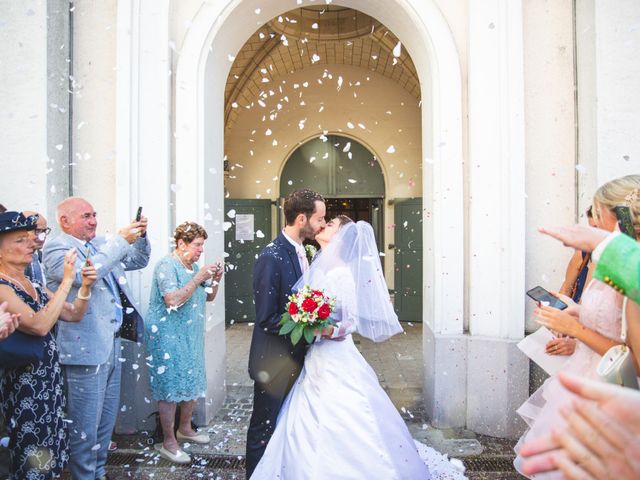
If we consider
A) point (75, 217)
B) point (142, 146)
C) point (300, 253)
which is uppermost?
point (142, 146)

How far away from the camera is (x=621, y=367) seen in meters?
1.71

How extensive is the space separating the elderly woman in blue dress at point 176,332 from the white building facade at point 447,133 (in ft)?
1.70

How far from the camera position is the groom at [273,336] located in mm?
2812

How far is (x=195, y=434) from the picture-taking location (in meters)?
3.86

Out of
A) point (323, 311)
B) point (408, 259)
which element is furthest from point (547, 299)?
point (408, 259)

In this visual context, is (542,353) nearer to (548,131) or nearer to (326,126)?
(548,131)

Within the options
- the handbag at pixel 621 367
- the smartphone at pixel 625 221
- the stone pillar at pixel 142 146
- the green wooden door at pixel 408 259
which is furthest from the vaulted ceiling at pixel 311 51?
the handbag at pixel 621 367

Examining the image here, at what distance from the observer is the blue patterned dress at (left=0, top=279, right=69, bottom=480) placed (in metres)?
2.40

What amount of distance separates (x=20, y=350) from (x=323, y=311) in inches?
68.7

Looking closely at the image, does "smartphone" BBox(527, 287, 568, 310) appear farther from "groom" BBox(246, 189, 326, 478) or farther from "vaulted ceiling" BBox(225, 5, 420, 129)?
"vaulted ceiling" BBox(225, 5, 420, 129)

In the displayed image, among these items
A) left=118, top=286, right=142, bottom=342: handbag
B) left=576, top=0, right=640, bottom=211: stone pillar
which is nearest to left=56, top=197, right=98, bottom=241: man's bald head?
left=118, top=286, right=142, bottom=342: handbag

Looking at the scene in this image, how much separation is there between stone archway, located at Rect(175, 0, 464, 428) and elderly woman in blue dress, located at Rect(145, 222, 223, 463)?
0.59 meters

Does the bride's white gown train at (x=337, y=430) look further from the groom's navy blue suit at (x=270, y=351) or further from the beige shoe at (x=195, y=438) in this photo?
the beige shoe at (x=195, y=438)

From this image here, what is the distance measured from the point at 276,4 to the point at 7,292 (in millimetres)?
3897
